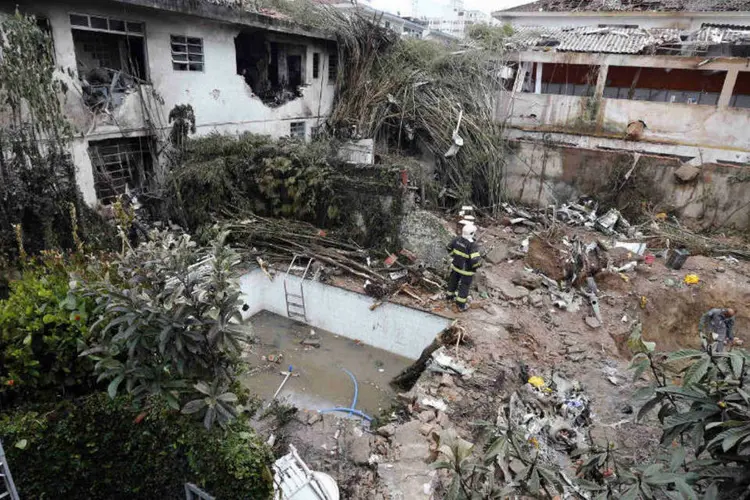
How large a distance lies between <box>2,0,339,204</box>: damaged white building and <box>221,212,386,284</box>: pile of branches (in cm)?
291

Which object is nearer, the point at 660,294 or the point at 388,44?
the point at 660,294

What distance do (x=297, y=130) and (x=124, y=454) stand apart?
11911mm

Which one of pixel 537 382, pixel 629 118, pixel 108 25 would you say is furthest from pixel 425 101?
pixel 537 382

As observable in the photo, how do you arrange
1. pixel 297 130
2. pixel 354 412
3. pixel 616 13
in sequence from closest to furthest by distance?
pixel 354 412
pixel 297 130
pixel 616 13

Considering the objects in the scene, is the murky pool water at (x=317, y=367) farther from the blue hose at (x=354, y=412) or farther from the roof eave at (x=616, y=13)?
the roof eave at (x=616, y=13)

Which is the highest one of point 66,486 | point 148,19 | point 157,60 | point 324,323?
point 148,19

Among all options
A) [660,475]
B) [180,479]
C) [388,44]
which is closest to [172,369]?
[180,479]

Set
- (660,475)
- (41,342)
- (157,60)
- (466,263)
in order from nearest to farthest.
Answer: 1. (660,475)
2. (41,342)
3. (466,263)
4. (157,60)

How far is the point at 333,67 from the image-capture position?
50.5 ft

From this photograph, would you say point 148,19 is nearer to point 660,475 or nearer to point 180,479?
point 180,479

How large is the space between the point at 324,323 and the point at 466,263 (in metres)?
3.56

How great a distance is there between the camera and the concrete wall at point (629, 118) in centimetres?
1262

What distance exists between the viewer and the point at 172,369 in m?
4.14

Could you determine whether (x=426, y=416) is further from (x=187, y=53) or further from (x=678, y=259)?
(x=187, y=53)
